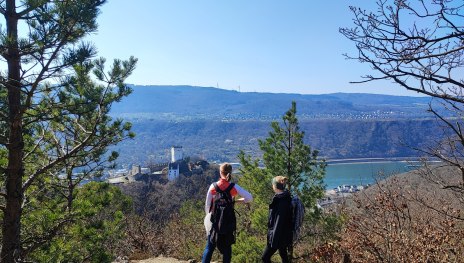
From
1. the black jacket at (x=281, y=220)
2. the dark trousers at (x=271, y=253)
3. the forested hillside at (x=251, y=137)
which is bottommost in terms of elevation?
the forested hillside at (x=251, y=137)

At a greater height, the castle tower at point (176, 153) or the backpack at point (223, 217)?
the backpack at point (223, 217)

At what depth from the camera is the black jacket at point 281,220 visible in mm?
4500

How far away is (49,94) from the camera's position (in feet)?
16.6

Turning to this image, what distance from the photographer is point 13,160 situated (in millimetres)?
4305

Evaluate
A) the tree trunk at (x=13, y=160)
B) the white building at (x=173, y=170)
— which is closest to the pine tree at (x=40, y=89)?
the tree trunk at (x=13, y=160)

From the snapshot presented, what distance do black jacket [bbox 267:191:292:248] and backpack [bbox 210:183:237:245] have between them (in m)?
0.47

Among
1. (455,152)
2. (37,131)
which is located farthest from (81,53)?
(455,152)

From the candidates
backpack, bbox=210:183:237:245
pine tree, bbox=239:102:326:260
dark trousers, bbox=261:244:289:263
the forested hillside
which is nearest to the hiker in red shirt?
backpack, bbox=210:183:237:245

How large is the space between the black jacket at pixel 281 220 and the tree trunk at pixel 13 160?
8.90ft

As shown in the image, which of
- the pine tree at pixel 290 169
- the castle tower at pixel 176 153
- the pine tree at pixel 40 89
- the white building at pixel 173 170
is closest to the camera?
the pine tree at pixel 40 89

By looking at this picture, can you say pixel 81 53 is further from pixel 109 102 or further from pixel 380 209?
pixel 380 209

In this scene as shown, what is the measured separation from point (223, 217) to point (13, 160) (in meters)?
2.31

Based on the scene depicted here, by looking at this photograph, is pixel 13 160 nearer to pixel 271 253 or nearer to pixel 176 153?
pixel 271 253

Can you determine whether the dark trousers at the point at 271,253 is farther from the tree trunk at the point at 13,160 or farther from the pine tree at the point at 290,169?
the pine tree at the point at 290,169
